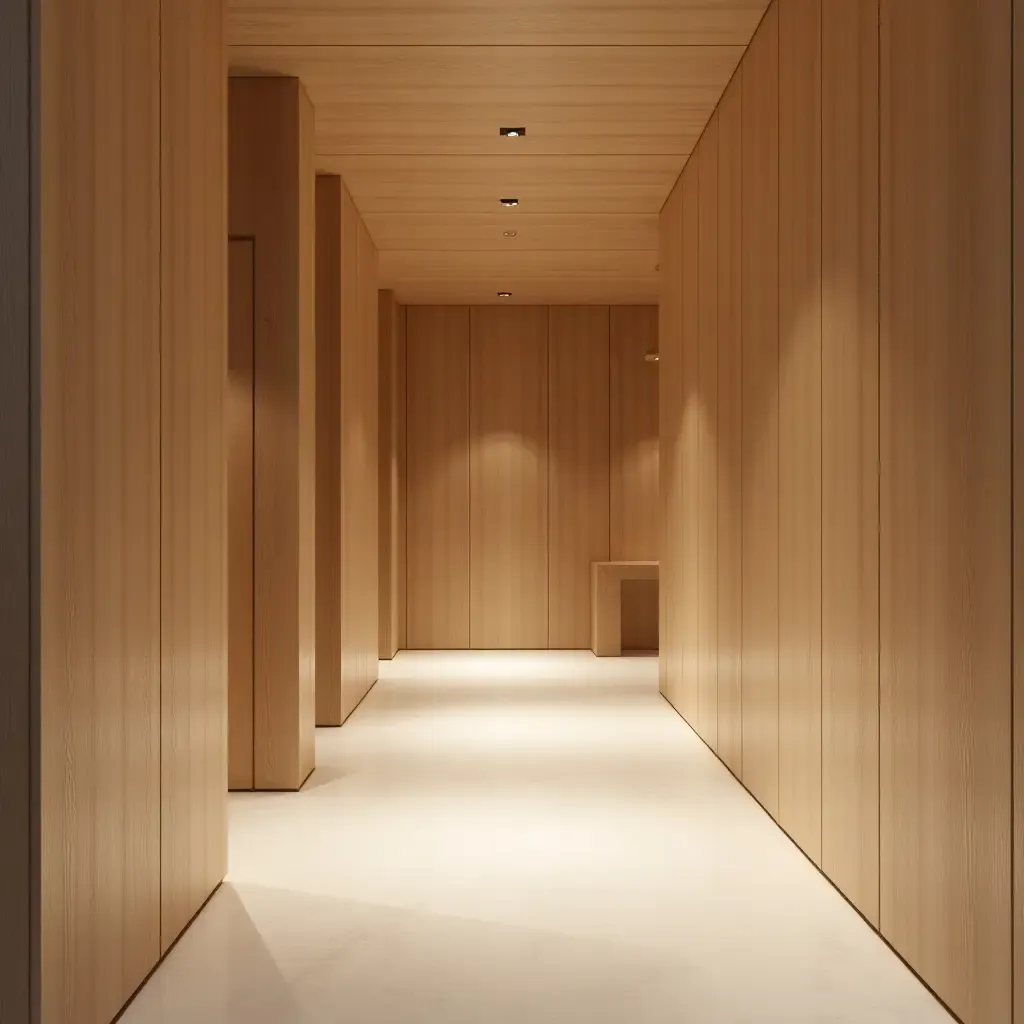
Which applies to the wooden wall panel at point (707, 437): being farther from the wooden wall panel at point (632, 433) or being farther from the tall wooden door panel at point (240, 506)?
the wooden wall panel at point (632, 433)

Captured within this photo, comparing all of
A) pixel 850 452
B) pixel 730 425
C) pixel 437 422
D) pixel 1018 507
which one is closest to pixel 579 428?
→ pixel 437 422

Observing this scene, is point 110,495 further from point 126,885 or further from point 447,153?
point 447,153

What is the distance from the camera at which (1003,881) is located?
2545mm

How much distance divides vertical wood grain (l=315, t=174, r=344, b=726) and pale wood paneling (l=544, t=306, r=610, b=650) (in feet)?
14.2

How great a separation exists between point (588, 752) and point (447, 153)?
10.4ft

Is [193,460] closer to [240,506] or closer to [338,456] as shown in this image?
[240,506]

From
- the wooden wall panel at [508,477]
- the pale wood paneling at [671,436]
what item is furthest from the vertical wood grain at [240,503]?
the wooden wall panel at [508,477]

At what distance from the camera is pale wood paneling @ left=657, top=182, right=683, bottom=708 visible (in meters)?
7.30

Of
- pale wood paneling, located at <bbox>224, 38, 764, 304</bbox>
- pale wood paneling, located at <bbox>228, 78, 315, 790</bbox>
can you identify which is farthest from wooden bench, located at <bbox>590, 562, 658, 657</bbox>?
pale wood paneling, located at <bbox>228, 78, 315, 790</bbox>

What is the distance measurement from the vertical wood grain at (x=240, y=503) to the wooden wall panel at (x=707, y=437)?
221 centimetres

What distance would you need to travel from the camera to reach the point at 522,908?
3.68 metres

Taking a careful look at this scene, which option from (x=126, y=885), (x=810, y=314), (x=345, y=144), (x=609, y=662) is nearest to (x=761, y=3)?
(x=810, y=314)

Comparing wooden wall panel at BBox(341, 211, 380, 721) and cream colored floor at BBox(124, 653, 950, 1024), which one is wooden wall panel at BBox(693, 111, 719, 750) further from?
wooden wall panel at BBox(341, 211, 380, 721)
